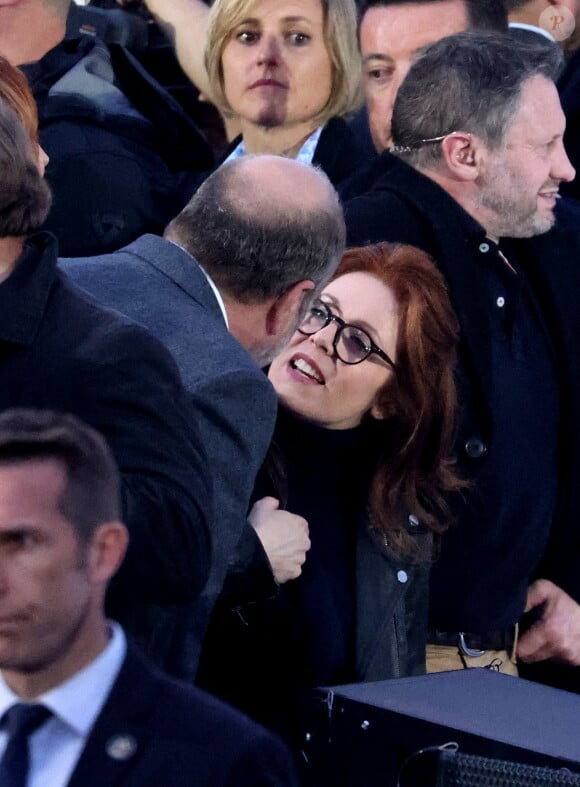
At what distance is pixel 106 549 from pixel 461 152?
2.36 metres

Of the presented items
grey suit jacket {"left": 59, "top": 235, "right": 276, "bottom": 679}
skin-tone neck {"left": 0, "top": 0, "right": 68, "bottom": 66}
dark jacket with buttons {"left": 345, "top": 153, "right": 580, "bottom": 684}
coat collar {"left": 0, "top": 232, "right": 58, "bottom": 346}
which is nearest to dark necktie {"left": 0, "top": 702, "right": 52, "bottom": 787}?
coat collar {"left": 0, "top": 232, "right": 58, "bottom": 346}

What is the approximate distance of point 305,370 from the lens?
325cm

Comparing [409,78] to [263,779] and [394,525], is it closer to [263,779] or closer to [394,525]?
[394,525]

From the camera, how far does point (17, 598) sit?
1565 millimetres

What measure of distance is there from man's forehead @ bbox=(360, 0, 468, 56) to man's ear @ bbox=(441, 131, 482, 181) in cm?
62

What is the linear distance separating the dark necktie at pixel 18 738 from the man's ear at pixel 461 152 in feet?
8.04

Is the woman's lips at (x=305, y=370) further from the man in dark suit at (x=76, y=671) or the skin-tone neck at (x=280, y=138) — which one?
the man in dark suit at (x=76, y=671)

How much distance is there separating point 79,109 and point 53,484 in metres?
2.50

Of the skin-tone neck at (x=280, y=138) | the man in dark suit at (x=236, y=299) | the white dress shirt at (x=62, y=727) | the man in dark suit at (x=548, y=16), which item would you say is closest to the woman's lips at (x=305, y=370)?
the man in dark suit at (x=236, y=299)

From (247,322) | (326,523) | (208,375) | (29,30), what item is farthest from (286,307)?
(29,30)

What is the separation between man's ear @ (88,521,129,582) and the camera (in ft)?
5.31

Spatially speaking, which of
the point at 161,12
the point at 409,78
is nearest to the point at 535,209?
the point at 409,78

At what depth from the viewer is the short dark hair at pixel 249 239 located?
107 inches

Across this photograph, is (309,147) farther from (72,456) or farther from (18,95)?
(72,456)
